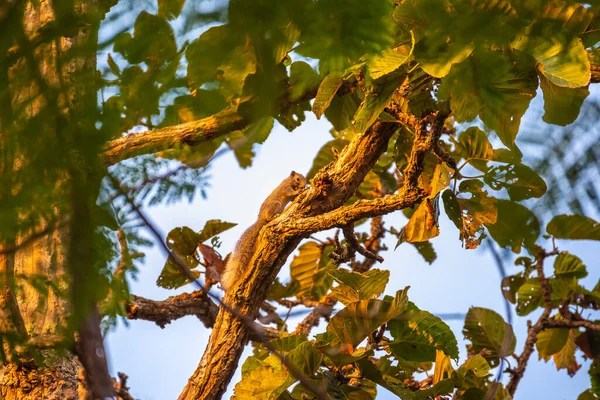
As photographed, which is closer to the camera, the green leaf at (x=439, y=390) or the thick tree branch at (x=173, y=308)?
the green leaf at (x=439, y=390)

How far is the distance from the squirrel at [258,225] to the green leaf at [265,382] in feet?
0.56

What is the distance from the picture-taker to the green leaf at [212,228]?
1.51m

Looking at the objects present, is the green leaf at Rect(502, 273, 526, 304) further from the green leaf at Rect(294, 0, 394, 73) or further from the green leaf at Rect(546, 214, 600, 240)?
the green leaf at Rect(294, 0, 394, 73)

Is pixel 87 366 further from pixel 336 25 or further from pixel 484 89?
pixel 484 89

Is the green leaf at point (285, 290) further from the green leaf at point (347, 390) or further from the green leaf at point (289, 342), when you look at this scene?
the green leaf at point (347, 390)

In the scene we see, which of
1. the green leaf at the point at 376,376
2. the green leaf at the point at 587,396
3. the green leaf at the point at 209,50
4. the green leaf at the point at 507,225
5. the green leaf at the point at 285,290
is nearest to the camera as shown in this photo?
the green leaf at the point at 209,50

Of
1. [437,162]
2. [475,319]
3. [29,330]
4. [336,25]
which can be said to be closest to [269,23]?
[336,25]

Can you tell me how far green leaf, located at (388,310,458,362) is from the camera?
1182mm

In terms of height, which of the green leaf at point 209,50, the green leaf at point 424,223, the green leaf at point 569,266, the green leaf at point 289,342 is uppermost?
the green leaf at point 569,266

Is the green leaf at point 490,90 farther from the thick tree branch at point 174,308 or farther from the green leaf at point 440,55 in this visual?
the thick tree branch at point 174,308

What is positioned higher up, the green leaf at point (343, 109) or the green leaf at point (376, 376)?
the green leaf at point (343, 109)

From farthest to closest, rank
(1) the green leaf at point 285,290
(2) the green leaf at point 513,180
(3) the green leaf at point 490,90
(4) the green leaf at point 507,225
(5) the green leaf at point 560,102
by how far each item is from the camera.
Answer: (1) the green leaf at point 285,290
(2) the green leaf at point 513,180
(4) the green leaf at point 507,225
(5) the green leaf at point 560,102
(3) the green leaf at point 490,90

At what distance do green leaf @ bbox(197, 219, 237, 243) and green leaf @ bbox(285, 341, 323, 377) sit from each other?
50 centimetres

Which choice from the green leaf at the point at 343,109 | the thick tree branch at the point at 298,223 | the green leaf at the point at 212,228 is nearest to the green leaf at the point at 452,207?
the thick tree branch at the point at 298,223
